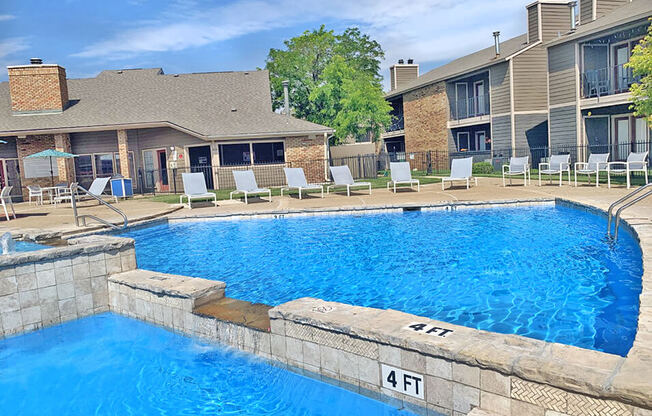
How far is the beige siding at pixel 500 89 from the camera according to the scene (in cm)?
2473

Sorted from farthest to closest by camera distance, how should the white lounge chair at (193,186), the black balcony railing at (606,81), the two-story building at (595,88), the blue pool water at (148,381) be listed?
the black balcony railing at (606,81) < the two-story building at (595,88) < the white lounge chair at (193,186) < the blue pool water at (148,381)

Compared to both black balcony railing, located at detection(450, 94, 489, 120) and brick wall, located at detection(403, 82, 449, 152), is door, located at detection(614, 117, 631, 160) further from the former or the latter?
brick wall, located at detection(403, 82, 449, 152)

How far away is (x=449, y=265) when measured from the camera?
6797mm

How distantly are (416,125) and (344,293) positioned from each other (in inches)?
1071

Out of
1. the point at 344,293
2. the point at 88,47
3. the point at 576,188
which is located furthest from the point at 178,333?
the point at 88,47

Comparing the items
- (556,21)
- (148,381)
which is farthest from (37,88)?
(556,21)

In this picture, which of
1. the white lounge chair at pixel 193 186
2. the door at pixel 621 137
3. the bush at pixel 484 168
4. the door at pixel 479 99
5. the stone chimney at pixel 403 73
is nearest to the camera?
the white lounge chair at pixel 193 186

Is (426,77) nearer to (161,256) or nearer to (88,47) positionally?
(88,47)

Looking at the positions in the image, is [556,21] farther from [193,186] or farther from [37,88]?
[37,88]

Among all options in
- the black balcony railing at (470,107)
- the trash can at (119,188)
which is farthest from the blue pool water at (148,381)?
the black balcony railing at (470,107)

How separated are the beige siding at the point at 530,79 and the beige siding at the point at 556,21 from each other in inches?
31.5

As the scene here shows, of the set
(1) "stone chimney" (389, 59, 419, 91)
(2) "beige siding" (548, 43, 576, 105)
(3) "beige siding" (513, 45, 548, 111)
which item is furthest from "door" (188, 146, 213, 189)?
(1) "stone chimney" (389, 59, 419, 91)

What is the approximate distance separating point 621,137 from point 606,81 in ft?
8.52

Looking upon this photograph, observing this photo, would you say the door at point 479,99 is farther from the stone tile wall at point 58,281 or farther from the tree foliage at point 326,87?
the stone tile wall at point 58,281
